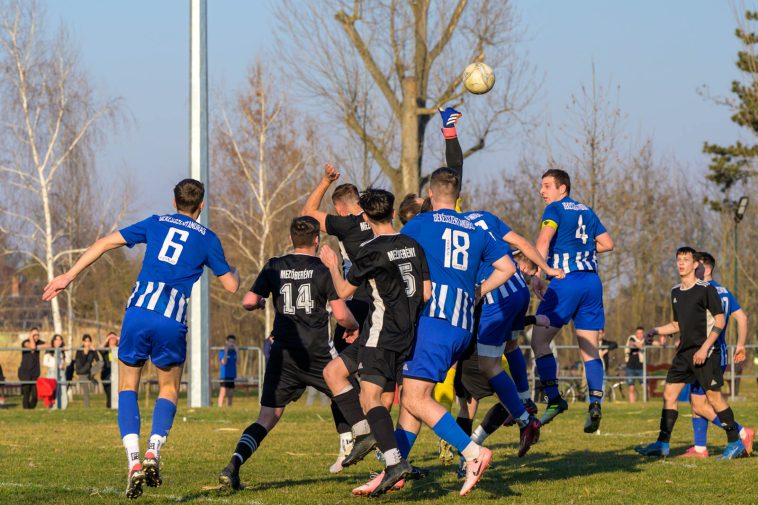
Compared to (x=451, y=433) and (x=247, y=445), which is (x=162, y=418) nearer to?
(x=247, y=445)

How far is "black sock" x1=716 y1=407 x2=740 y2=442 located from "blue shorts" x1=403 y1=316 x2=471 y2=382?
A: 4.70 meters

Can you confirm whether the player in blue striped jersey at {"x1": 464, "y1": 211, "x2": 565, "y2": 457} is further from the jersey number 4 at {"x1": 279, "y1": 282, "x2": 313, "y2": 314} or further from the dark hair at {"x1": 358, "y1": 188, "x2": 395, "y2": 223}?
the dark hair at {"x1": 358, "y1": 188, "x2": 395, "y2": 223}

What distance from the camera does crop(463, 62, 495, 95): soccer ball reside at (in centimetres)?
1245

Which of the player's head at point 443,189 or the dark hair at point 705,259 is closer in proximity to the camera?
the player's head at point 443,189

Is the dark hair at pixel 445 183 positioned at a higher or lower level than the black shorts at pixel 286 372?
higher

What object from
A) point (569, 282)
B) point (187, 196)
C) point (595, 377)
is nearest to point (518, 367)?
point (595, 377)

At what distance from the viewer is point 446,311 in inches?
292

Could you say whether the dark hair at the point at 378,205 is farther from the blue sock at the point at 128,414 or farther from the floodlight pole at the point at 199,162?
the floodlight pole at the point at 199,162

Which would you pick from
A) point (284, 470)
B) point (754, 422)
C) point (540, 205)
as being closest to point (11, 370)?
point (540, 205)

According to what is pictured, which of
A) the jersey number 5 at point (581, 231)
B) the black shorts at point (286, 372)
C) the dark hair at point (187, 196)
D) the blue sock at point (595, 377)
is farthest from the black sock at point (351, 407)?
the blue sock at point (595, 377)

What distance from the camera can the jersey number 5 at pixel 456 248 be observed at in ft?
24.7

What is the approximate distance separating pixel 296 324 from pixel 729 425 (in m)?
4.97

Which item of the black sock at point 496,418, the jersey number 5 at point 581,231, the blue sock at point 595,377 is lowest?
the black sock at point 496,418

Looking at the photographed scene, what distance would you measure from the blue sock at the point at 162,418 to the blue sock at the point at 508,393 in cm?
283
